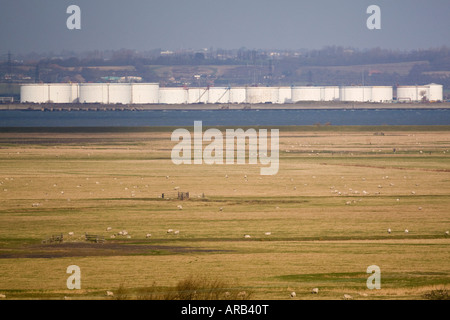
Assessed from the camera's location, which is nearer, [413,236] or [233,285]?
[233,285]

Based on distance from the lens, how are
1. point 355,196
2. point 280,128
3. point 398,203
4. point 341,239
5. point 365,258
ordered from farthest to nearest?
point 280,128
point 355,196
point 398,203
point 341,239
point 365,258

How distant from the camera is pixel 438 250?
2575 cm

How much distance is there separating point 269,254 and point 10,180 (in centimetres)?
2762

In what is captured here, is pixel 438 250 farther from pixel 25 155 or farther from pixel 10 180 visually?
pixel 25 155

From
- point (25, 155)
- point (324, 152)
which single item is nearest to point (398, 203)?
point (324, 152)

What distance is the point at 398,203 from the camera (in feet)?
124

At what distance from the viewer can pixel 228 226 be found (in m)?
31.2

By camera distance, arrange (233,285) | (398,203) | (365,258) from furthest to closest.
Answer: (398,203) < (365,258) < (233,285)

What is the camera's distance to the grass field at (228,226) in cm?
2109

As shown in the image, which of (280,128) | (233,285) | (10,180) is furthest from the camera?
(280,128)

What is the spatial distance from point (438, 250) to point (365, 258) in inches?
114

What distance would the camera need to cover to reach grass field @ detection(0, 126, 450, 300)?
21.1 meters

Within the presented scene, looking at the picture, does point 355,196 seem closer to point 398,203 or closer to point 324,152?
point 398,203

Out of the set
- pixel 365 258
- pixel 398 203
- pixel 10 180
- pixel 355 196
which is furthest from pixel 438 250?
pixel 10 180
